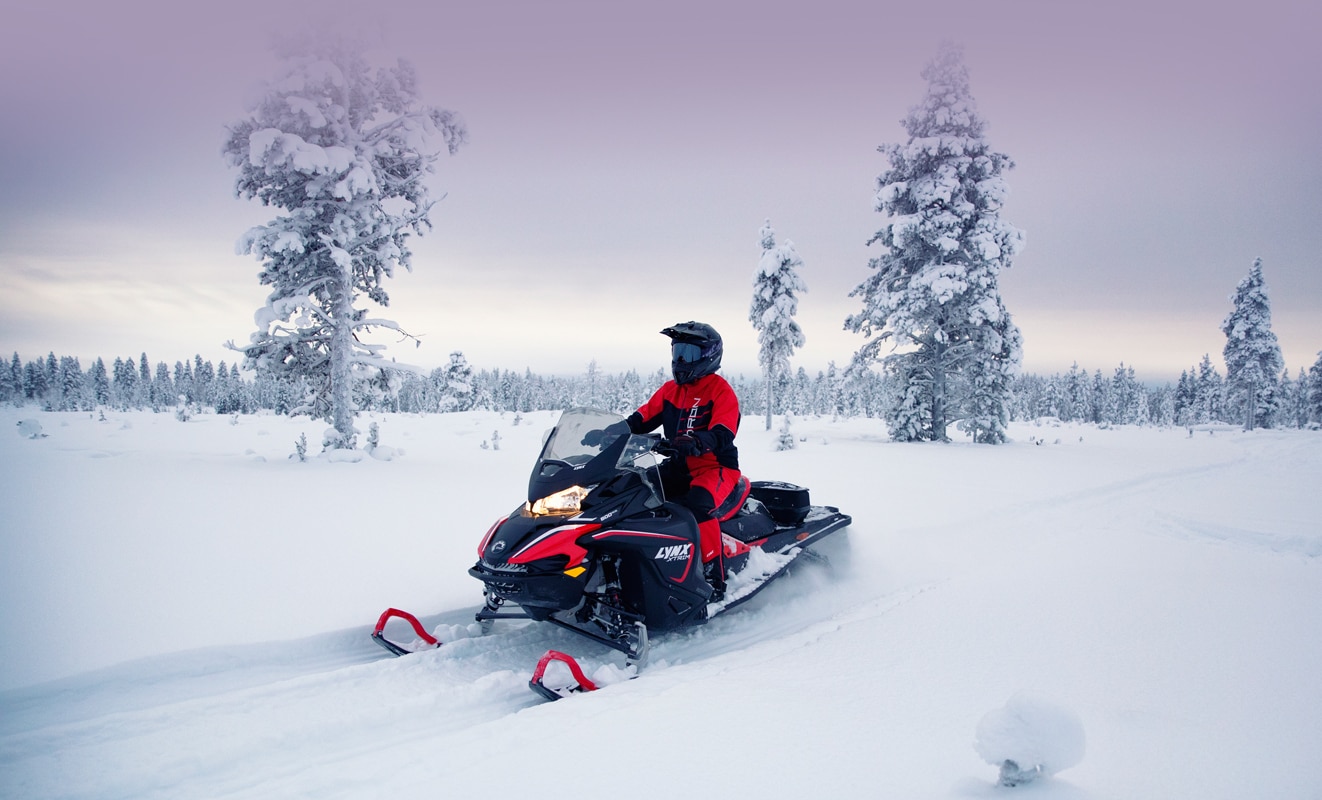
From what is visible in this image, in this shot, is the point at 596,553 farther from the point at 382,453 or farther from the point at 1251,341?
the point at 1251,341

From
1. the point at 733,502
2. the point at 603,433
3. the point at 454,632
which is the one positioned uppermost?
the point at 603,433

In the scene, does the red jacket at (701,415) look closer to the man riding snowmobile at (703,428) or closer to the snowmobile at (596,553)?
the man riding snowmobile at (703,428)

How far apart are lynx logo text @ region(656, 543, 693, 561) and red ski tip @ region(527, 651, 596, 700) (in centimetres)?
86

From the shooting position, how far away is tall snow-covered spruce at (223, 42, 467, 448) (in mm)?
11555

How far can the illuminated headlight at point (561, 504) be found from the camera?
3.74 m

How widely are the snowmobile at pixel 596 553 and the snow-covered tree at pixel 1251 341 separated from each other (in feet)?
157

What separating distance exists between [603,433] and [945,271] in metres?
16.7

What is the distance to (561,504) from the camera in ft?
12.3

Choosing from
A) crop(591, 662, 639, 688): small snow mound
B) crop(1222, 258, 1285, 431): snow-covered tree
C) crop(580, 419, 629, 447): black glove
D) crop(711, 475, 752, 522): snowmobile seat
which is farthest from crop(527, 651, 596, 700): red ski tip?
crop(1222, 258, 1285, 431): snow-covered tree

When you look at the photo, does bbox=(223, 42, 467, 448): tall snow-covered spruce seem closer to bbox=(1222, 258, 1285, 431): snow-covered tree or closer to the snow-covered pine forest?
the snow-covered pine forest

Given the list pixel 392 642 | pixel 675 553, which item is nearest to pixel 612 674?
pixel 675 553

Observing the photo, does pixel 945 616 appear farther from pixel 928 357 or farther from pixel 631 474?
pixel 928 357

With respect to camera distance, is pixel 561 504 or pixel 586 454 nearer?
pixel 561 504

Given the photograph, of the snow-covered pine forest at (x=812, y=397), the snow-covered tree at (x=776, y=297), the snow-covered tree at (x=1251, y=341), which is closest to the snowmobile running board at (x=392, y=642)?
the snow-covered tree at (x=776, y=297)
